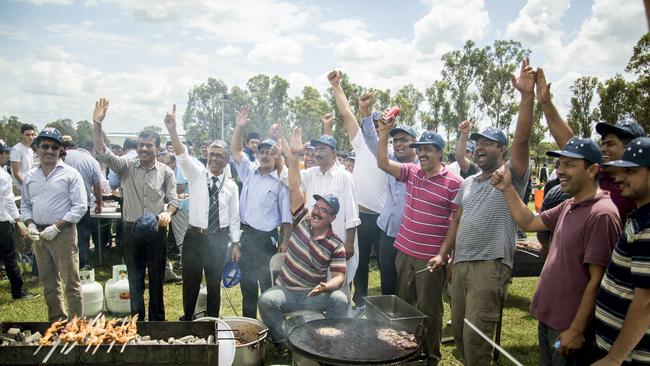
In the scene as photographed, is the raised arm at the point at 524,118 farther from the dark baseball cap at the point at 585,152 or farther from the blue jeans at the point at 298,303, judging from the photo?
the blue jeans at the point at 298,303

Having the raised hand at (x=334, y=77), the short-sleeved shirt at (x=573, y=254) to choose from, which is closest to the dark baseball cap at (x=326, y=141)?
the raised hand at (x=334, y=77)

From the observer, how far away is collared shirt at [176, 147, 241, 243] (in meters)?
5.00

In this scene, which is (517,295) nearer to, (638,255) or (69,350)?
(638,255)

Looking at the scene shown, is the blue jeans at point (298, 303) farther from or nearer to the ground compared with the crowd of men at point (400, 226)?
nearer to the ground

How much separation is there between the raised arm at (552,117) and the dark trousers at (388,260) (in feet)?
7.02

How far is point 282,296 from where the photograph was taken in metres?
4.42

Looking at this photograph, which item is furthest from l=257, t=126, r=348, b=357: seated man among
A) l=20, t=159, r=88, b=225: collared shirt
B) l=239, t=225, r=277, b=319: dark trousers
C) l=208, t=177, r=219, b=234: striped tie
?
l=20, t=159, r=88, b=225: collared shirt

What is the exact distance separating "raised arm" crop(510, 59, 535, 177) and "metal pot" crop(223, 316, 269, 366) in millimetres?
2949

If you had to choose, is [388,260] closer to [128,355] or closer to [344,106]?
[344,106]

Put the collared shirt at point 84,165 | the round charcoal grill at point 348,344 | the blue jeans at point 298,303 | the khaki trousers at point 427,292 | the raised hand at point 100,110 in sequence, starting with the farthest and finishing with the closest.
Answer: the collared shirt at point 84,165 < the raised hand at point 100,110 < the blue jeans at point 298,303 < the khaki trousers at point 427,292 < the round charcoal grill at point 348,344

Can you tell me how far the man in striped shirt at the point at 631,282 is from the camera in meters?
2.17

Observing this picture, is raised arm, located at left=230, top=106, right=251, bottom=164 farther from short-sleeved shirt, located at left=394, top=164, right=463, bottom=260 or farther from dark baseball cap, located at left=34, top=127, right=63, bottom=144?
short-sleeved shirt, located at left=394, top=164, right=463, bottom=260

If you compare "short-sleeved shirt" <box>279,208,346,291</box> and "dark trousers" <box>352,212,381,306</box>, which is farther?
"dark trousers" <box>352,212,381,306</box>

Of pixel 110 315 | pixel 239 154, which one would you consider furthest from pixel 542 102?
pixel 110 315
